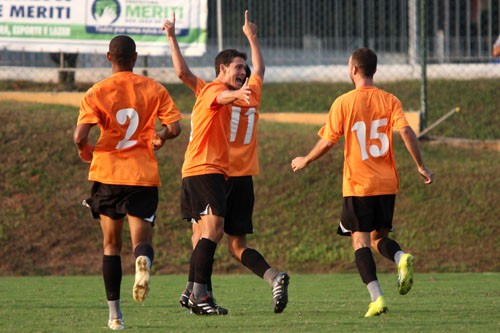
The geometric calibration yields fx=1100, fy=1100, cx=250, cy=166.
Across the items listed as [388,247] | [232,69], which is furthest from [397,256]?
[232,69]

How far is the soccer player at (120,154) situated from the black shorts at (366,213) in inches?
64.7

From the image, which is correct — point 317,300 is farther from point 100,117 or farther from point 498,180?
point 498,180

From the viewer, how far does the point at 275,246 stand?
13.9m

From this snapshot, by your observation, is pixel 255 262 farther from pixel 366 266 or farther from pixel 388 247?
pixel 388 247

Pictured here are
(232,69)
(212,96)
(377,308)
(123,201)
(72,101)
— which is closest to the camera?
(123,201)

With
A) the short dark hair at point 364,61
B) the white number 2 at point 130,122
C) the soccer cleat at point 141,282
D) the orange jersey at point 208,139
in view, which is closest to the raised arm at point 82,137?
the white number 2 at point 130,122

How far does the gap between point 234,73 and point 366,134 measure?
1110 millimetres

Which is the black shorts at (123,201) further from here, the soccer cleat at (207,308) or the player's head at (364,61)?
the player's head at (364,61)

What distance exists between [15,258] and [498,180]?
6502 millimetres

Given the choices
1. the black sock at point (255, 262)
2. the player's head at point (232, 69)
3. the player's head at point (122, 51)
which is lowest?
the black sock at point (255, 262)

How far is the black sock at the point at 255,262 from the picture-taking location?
8.41 meters

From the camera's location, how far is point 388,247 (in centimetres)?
848

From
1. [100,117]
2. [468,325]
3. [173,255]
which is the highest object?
[100,117]

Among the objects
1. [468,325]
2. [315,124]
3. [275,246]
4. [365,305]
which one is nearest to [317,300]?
[365,305]
